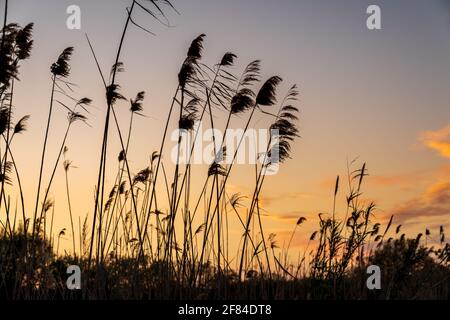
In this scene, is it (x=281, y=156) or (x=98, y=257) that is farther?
(x=281, y=156)

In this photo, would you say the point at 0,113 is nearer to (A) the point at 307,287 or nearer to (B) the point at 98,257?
(B) the point at 98,257

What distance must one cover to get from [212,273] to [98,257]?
1408 mm

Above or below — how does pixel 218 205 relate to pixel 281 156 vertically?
below

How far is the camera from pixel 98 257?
679cm

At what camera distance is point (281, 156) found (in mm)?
7508
